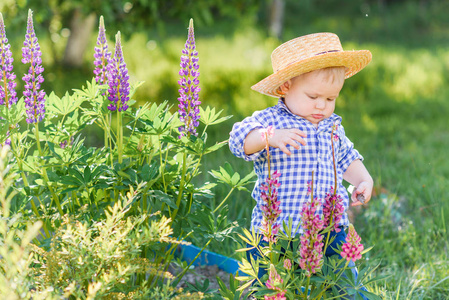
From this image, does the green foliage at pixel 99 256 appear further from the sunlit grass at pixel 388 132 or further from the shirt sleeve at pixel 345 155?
the sunlit grass at pixel 388 132

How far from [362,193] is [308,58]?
A: 0.61 metres

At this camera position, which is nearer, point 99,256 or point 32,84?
point 99,256

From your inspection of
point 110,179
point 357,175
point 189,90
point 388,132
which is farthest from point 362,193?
point 388,132

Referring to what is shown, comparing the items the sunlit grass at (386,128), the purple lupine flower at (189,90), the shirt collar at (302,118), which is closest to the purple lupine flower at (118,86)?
the purple lupine flower at (189,90)

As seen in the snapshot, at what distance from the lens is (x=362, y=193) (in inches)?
85.4

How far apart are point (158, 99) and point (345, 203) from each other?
449 centimetres

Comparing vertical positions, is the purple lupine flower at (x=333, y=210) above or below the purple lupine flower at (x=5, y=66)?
below

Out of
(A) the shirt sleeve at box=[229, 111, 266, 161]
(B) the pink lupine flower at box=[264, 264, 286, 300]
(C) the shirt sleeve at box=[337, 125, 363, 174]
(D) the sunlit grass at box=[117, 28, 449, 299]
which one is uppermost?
(A) the shirt sleeve at box=[229, 111, 266, 161]

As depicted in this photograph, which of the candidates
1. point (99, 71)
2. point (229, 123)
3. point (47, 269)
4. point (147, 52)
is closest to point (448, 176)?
point (229, 123)

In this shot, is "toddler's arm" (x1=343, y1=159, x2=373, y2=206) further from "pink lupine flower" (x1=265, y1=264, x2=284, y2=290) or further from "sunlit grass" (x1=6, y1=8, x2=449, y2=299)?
"pink lupine flower" (x1=265, y1=264, x2=284, y2=290)

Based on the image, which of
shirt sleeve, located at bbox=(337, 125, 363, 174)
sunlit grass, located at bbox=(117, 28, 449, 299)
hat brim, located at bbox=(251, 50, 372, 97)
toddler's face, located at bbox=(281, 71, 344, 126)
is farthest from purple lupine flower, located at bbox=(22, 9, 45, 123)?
sunlit grass, located at bbox=(117, 28, 449, 299)

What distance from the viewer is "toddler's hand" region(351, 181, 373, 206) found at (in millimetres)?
2158

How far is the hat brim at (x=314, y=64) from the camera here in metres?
2.02

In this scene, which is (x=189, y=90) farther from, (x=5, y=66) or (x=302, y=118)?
(x=5, y=66)
